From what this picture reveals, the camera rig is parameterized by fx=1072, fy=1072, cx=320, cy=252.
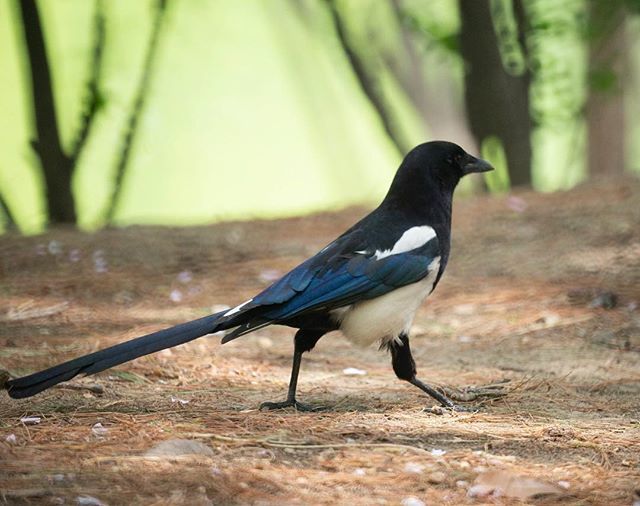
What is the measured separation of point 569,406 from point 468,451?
2.95 ft

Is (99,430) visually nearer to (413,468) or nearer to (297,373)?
(297,373)

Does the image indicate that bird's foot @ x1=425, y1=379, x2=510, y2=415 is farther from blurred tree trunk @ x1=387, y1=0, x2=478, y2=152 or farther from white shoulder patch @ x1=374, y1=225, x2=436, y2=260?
blurred tree trunk @ x1=387, y1=0, x2=478, y2=152

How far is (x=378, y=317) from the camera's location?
3.96 meters

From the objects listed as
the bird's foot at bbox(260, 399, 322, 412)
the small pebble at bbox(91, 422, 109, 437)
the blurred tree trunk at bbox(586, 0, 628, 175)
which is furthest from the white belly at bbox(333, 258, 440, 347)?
the blurred tree trunk at bbox(586, 0, 628, 175)

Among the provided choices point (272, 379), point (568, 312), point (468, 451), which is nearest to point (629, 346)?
point (568, 312)

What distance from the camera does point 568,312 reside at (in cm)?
554

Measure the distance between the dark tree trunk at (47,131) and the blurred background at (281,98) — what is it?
12mm

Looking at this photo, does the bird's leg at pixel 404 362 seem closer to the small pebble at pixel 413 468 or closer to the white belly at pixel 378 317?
the white belly at pixel 378 317

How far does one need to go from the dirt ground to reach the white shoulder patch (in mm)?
553

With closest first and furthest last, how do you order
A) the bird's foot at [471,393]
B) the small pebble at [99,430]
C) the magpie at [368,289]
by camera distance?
the small pebble at [99,430], the magpie at [368,289], the bird's foot at [471,393]

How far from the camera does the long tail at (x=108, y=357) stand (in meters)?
3.40

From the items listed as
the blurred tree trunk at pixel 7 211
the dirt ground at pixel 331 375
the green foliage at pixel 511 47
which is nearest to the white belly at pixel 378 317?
the dirt ground at pixel 331 375

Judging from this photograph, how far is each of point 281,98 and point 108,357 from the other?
14386 mm

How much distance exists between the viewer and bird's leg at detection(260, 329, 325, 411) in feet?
12.3
